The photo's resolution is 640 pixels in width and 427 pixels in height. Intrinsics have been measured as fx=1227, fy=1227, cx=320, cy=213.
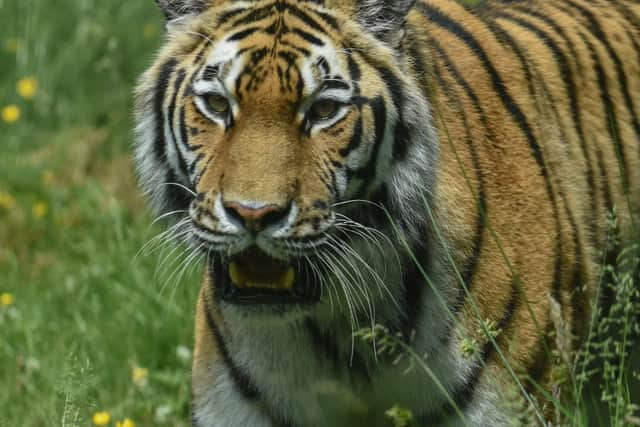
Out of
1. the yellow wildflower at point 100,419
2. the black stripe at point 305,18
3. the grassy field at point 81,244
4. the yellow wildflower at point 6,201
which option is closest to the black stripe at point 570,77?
the grassy field at point 81,244

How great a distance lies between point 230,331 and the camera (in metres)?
2.98

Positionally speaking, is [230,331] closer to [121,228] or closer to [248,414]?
[248,414]

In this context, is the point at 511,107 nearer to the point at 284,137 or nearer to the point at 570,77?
the point at 570,77

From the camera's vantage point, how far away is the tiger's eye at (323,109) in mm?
2615

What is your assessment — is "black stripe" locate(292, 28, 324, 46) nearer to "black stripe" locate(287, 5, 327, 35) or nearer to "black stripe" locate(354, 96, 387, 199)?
"black stripe" locate(287, 5, 327, 35)

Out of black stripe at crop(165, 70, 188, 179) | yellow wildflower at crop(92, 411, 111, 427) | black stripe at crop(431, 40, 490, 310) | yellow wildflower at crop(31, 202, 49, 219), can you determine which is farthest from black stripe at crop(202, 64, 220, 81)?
yellow wildflower at crop(31, 202, 49, 219)

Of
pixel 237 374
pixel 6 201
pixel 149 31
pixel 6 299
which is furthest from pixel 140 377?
pixel 149 31

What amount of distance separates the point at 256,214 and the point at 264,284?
0.92 feet

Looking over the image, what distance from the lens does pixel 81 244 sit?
5039 mm

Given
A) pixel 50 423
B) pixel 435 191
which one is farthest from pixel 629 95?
pixel 50 423

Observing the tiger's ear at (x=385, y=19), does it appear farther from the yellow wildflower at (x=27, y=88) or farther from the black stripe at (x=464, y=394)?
the yellow wildflower at (x=27, y=88)

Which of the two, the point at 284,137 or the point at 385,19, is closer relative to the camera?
the point at 284,137

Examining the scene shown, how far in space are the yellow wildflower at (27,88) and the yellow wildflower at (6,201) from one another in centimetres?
62

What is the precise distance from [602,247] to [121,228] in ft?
7.23
